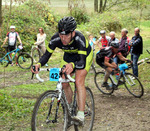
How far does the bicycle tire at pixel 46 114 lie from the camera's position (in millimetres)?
3752

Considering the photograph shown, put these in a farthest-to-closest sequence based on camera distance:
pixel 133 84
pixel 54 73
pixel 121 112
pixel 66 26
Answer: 1. pixel 133 84
2. pixel 121 112
3. pixel 66 26
4. pixel 54 73

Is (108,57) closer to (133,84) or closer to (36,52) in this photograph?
(133,84)

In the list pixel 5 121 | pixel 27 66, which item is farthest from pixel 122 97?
pixel 27 66

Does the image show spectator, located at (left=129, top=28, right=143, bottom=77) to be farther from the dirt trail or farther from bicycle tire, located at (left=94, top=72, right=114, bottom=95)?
bicycle tire, located at (left=94, top=72, right=114, bottom=95)

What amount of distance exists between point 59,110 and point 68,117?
24cm

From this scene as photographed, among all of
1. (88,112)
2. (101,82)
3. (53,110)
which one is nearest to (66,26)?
(53,110)

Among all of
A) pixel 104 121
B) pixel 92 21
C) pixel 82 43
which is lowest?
pixel 104 121

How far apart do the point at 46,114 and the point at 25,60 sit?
33.0ft

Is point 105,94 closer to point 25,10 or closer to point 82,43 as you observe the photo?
point 82,43

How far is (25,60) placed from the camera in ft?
45.4

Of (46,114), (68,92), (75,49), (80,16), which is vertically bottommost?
(46,114)

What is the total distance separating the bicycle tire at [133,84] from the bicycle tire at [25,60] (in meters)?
6.41

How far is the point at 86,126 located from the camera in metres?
5.16

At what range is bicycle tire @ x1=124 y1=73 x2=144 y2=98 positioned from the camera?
8.01 m
